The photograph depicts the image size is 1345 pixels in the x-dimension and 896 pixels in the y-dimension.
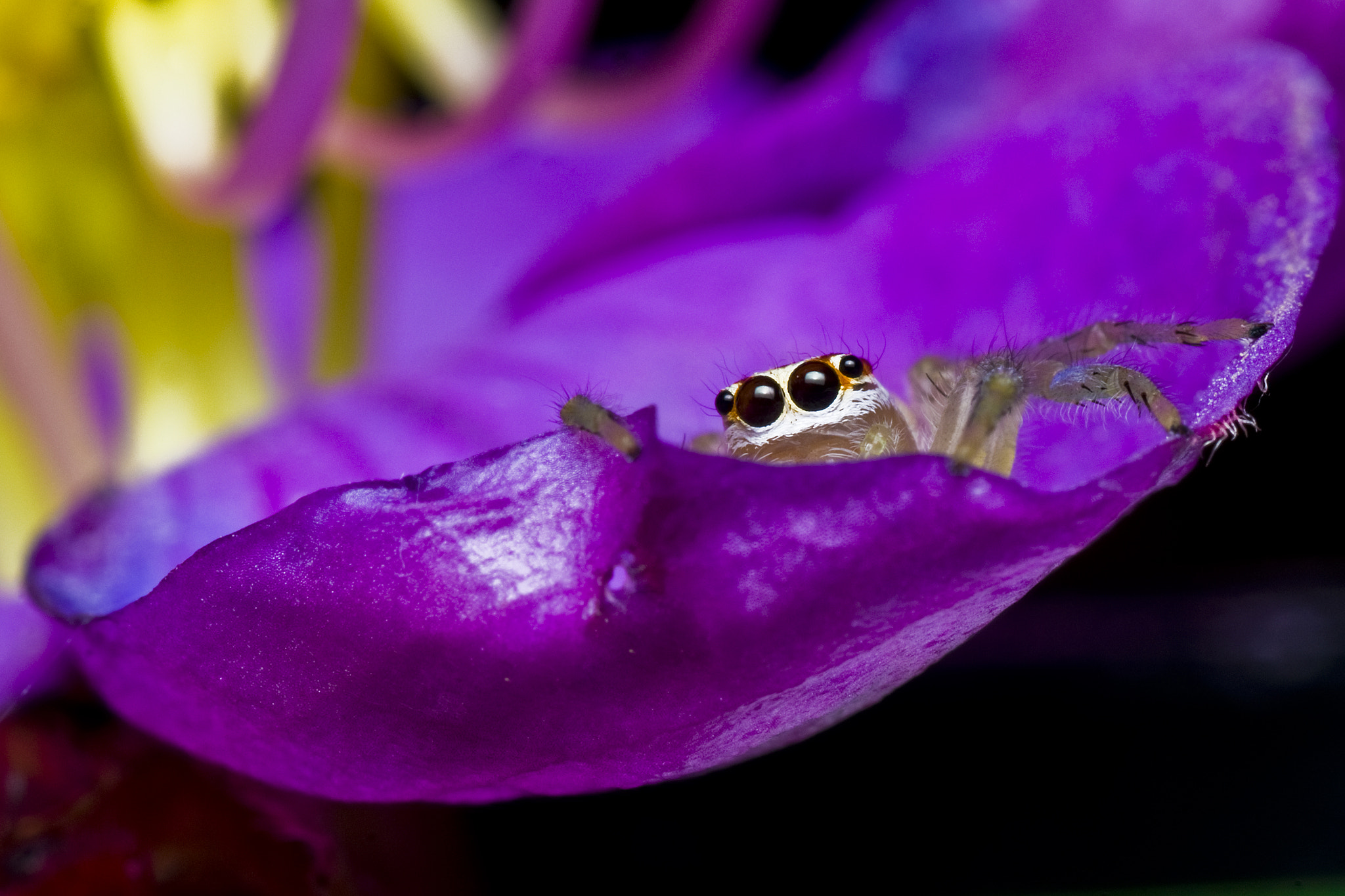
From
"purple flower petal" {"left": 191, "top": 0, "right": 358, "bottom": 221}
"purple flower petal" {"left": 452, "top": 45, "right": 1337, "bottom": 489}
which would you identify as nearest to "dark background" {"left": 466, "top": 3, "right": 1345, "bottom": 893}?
"purple flower petal" {"left": 452, "top": 45, "right": 1337, "bottom": 489}

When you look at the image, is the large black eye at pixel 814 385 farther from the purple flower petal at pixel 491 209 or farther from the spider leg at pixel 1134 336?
the purple flower petal at pixel 491 209

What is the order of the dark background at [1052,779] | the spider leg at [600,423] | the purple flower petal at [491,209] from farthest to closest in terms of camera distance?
the purple flower petal at [491,209] → the dark background at [1052,779] → the spider leg at [600,423]

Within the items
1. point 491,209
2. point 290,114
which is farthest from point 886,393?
point 491,209

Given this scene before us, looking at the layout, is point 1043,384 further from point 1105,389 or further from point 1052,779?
point 1052,779


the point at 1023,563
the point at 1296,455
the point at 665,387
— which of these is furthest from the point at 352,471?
the point at 1296,455

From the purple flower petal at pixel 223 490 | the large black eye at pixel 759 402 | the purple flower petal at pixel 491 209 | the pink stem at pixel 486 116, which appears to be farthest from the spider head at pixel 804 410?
the purple flower petal at pixel 491 209

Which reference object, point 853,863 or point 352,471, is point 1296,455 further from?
point 352,471
